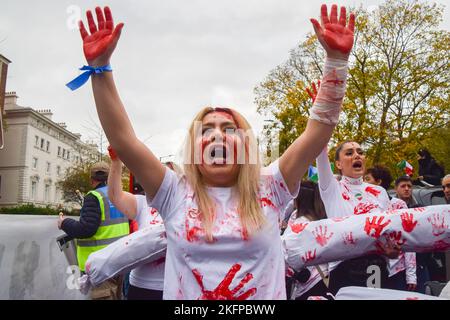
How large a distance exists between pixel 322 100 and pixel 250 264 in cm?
67

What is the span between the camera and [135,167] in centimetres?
161

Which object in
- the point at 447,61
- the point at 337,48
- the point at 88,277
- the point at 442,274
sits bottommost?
the point at 442,274

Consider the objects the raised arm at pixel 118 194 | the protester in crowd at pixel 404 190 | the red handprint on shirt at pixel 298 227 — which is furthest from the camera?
the protester in crowd at pixel 404 190

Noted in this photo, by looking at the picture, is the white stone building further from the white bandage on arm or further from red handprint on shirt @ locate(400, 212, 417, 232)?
the white bandage on arm

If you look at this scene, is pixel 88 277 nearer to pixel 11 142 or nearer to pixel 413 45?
pixel 413 45

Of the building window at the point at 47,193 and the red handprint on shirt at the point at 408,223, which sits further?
the building window at the point at 47,193

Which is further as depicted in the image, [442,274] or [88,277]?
[442,274]

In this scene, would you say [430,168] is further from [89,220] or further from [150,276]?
[150,276]

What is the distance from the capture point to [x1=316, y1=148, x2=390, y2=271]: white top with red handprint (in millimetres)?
3117

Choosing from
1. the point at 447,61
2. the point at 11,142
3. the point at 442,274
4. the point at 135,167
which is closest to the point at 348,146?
the point at 442,274

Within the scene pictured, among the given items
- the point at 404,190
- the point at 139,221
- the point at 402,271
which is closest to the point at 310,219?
the point at 402,271

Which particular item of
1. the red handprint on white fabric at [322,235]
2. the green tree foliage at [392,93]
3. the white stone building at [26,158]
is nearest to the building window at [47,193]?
the white stone building at [26,158]

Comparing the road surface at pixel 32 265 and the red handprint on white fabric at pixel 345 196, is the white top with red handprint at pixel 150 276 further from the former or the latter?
the red handprint on white fabric at pixel 345 196

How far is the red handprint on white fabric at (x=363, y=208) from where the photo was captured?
3.37 meters
